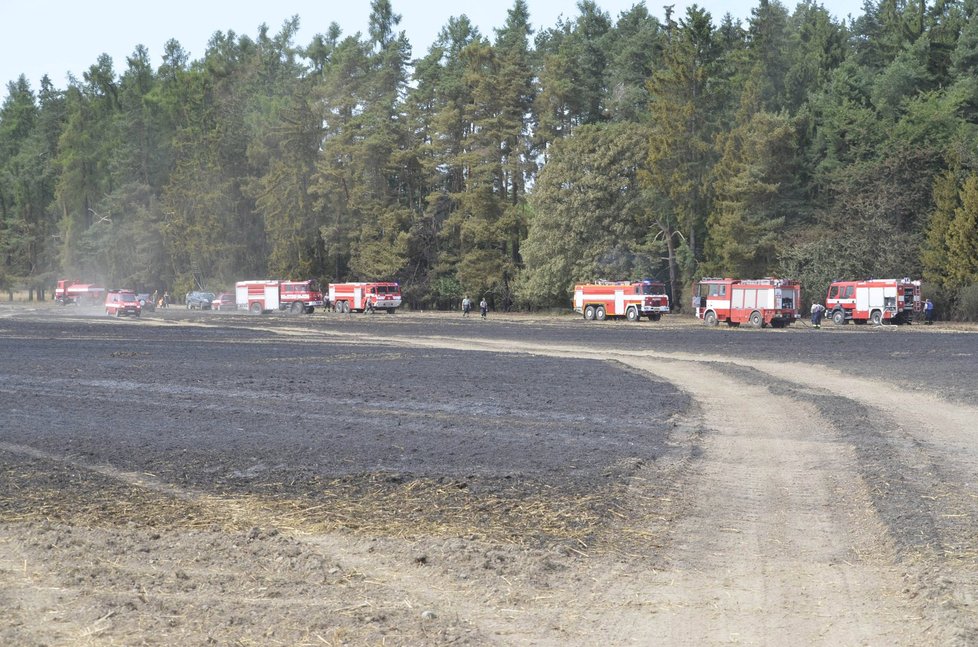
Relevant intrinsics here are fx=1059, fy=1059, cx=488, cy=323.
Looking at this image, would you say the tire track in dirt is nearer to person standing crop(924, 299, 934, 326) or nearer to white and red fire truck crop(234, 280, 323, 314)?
person standing crop(924, 299, 934, 326)

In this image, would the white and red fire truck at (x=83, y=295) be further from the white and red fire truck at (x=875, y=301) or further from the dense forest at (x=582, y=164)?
the white and red fire truck at (x=875, y=301)

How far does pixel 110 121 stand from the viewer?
137m

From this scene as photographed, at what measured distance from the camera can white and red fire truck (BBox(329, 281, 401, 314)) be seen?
84.8 meters

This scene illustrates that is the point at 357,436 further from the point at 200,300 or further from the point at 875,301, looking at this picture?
the point at 200,300

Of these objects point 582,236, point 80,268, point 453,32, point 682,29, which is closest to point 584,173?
point 582,236

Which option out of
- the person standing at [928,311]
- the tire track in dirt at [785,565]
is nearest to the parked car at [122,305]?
the person standing at [928,311]

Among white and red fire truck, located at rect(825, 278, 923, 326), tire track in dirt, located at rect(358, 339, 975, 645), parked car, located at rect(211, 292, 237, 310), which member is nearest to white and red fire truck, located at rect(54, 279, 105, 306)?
parked car, located at rect(211, 292, 237, 310)

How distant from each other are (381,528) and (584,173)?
68.6 meters

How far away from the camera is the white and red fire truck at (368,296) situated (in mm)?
84750

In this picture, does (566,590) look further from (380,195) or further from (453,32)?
(453,32)

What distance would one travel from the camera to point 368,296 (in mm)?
84812

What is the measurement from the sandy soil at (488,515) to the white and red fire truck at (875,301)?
38.5 metres

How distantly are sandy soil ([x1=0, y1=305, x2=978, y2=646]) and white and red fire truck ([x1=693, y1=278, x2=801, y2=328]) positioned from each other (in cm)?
3593

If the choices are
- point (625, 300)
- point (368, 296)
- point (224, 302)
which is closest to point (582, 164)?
point (625, 300)
